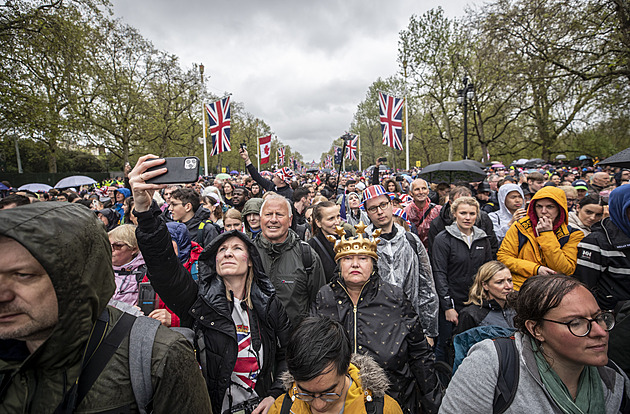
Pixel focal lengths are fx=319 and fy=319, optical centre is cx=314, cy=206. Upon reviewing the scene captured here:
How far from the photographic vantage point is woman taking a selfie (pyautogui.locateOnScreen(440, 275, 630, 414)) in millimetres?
1481

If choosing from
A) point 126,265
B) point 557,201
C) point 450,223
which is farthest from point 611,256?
point 126,265

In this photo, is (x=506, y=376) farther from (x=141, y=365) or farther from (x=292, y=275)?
(x=292, y=275)

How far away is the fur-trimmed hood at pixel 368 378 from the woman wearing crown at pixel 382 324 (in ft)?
0.95

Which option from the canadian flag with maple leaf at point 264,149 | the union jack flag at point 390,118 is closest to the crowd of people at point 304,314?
the union jack flag at point 390,118

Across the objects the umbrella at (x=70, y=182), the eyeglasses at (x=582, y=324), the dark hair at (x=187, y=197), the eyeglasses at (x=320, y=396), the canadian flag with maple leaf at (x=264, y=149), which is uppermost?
the canadian flag with maple leaf at (x=264, y=149)

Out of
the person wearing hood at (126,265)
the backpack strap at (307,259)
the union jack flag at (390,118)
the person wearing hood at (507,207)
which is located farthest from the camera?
the union jack flag at (390,118)

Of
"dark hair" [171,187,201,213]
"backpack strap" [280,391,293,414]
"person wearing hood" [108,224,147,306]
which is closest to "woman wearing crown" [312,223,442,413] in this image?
"backpack strap" [280,391,293,414]

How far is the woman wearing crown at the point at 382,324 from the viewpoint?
2.21 meters

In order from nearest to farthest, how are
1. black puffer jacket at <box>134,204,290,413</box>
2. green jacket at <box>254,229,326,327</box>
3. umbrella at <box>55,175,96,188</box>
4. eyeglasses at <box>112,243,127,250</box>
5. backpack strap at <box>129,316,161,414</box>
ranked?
1. backpack strap at <box>129,316,161,414</box>
2. black puffer jacket at <box>134,204,290,413</box>
3. eyeglasses at <box>112,243,127,250</box>
4. green jacket at <box>254,229,326,327</box>
5. umbrella at <box>55,175,96,188</box>

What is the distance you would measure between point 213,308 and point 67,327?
1117mm

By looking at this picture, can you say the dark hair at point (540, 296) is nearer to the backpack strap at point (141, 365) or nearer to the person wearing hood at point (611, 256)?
the person wearing hood at point (611, 256)

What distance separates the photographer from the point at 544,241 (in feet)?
10.2

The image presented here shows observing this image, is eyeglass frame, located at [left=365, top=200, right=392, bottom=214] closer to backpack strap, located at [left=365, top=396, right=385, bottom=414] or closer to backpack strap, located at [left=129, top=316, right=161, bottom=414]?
backpack strap, located at [left=365, top=396, right=385, bottom=414]

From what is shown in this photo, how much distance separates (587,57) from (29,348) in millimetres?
15709
